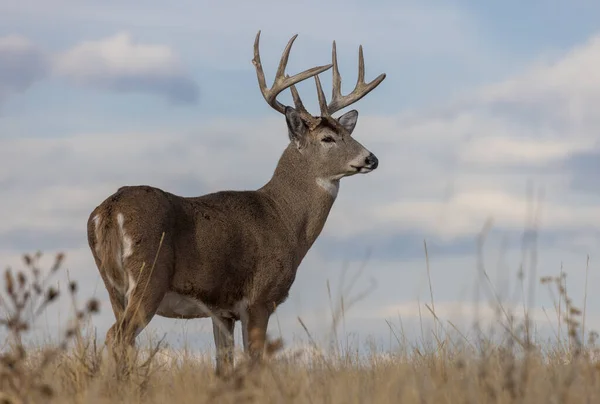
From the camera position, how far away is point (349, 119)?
11.9 m

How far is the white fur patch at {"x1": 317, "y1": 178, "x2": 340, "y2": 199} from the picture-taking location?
10805 mm

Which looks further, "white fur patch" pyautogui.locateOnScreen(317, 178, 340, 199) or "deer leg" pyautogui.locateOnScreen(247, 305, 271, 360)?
"white fur patch" pyautogui.locateOnScreen(317, 178, 340, 199)

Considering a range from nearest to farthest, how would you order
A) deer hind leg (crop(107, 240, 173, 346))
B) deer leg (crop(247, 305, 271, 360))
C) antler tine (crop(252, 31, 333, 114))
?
deer hind leg (crop(107, 240, 173, 346)), deer leg (crop(247, 305, 271, 360)), antler tine (crop(252, 31, 333, 114))

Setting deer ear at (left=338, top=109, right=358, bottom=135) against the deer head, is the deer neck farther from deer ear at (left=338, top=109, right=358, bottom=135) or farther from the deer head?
deer ear at (left=338, top=109, right=358, bottom=135)

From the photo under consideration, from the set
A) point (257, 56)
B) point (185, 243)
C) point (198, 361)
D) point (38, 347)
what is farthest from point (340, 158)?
point (38, 347)

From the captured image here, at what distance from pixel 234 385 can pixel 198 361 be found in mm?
4322

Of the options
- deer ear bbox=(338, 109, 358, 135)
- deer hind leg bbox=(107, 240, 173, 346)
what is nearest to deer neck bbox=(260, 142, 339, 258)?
deer ear bbox=(338, 109, 358, 135)

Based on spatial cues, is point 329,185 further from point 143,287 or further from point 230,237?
point 143,287

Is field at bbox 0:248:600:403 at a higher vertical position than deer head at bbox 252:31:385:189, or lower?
lower

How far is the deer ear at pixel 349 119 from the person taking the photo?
1189cm

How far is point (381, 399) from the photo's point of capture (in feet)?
16.2

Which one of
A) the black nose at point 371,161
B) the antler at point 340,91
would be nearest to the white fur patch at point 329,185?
the black nose at point 371,161

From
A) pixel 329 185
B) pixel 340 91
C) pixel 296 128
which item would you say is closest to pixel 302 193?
pixel 329 185

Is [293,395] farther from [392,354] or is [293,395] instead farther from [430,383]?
[392,354]
